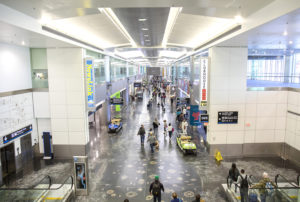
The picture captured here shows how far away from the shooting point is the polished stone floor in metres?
8.62

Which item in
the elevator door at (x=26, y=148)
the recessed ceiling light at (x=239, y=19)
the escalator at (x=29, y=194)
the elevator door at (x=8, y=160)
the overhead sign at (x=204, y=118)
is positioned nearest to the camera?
the escalator at (x=29, y=194)

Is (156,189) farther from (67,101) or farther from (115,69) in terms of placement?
(115,69)

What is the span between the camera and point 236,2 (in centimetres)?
610

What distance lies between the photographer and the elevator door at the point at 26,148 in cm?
1146

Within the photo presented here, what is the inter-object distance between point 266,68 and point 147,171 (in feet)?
60.6

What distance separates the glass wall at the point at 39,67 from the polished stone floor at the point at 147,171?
4.44 metres

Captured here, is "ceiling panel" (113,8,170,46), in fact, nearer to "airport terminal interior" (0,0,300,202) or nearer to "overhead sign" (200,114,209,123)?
"airport terminal interior" (0,0,300,202)

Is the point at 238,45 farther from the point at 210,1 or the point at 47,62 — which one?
the point at 47,62

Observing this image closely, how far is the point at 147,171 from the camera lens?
1048 cm

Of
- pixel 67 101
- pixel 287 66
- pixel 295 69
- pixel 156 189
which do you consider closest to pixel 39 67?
pixel 67 101

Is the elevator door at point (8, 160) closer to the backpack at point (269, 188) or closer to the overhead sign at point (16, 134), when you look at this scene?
the overhead sign at point (16, 134)

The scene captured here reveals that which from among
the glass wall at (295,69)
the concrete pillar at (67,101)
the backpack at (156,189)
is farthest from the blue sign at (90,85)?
the glass wall at (295,69)

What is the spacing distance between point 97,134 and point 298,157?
43.7ft

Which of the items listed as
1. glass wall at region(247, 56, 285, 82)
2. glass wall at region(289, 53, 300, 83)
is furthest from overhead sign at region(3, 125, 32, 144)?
glass wall at region(289, 53, 300, 83)
